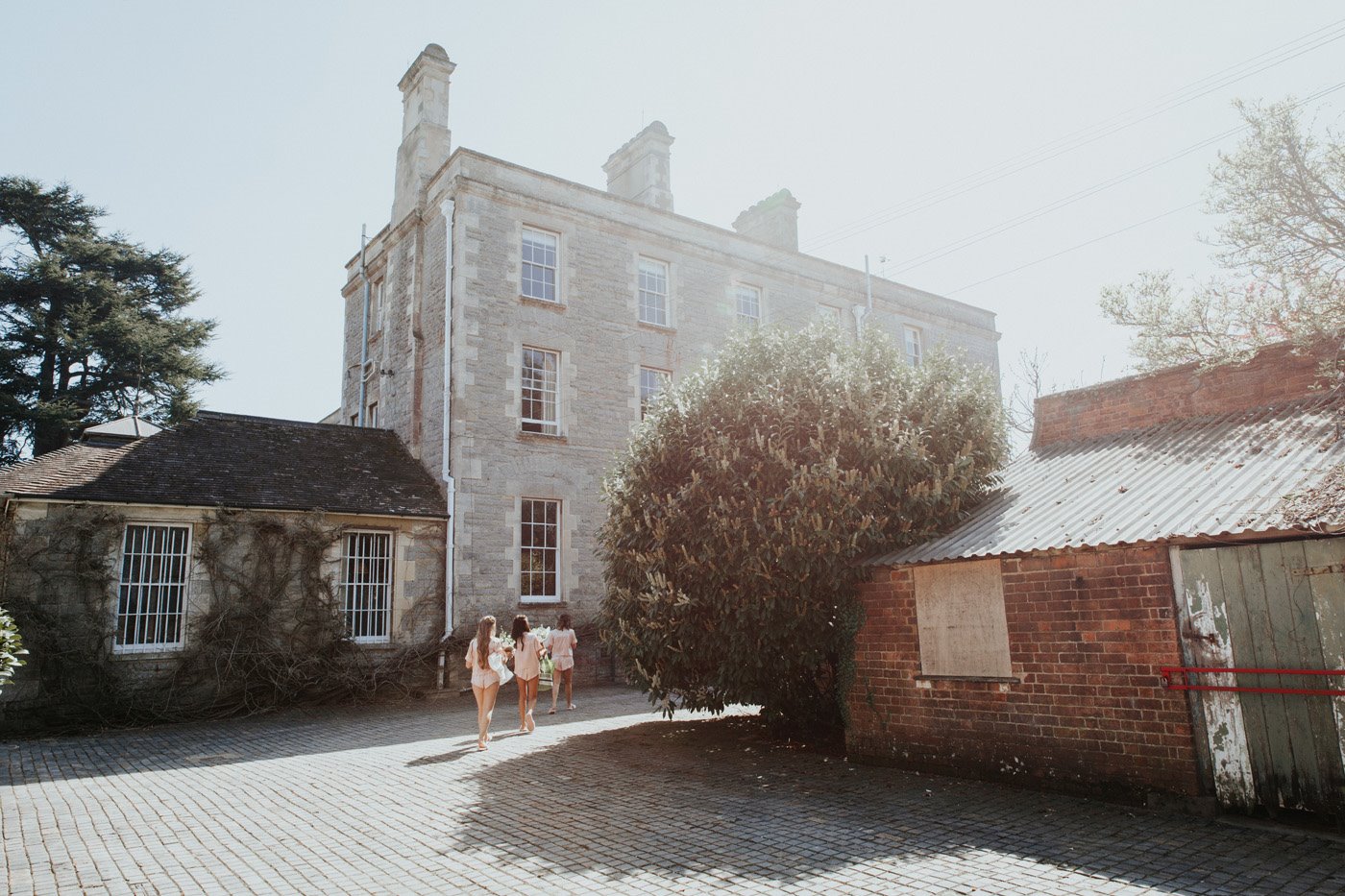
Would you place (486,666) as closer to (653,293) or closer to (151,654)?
(151,654)

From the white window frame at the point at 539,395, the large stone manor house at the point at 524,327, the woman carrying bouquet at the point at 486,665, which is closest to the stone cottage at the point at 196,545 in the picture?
the large stone manor house at the point at 524,327

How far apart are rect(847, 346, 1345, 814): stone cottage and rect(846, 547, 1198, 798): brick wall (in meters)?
A: 0.02

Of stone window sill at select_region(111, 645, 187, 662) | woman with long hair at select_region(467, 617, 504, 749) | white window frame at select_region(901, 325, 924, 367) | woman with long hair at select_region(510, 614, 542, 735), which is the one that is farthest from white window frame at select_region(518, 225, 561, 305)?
white window frame at select_region(901, 325, 924, 367)

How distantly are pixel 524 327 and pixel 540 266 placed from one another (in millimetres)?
1715

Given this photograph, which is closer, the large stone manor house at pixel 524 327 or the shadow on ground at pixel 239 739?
the shadow on ground at pixel 239 739

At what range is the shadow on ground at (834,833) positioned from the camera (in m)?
5.49

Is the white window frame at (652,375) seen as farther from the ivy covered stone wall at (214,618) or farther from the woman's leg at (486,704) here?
the woman's leg at (486,704)

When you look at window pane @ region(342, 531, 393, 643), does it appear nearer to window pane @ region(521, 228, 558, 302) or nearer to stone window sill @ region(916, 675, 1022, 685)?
window pane @ region(521, 228, 558, 302)

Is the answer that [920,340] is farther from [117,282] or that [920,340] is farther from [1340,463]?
[117,282]

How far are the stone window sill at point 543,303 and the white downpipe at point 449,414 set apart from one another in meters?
1.65

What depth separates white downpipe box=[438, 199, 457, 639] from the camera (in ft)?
54.1

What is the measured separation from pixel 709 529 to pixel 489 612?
837 cm

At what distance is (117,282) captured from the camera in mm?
22781

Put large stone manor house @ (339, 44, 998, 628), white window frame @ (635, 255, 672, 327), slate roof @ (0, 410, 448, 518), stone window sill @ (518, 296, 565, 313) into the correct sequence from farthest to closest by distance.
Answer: white window frame @ (635, 255, 672, 327), stone window sill @ (518, 296, 565, 313), large stone manor house @ (339, 44, 998, 628), slate roof @ (0, 410, 448, 518)
